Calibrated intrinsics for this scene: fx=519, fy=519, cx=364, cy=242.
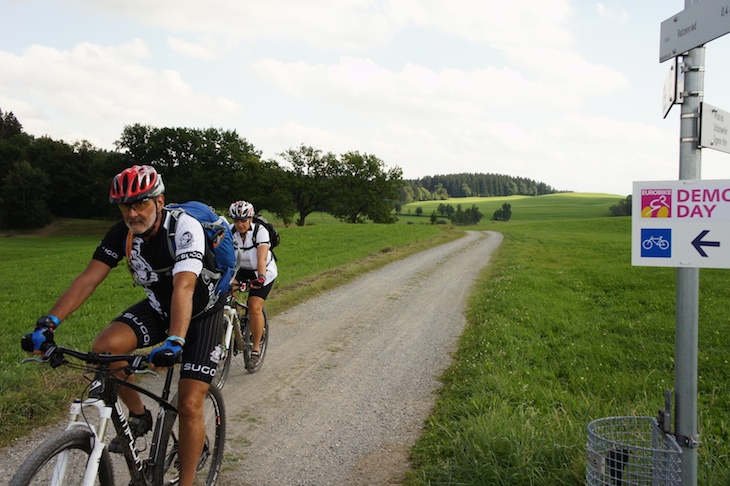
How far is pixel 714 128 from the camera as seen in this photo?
284 centimetres

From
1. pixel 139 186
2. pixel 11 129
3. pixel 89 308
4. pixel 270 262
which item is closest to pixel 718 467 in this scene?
pixel 139 186

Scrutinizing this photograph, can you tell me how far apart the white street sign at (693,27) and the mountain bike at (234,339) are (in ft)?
16.3

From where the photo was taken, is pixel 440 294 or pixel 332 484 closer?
pixel 332 484

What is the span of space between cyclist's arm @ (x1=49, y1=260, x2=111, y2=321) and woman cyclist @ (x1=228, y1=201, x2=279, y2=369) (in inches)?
122

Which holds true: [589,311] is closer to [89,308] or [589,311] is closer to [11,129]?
[89,308]

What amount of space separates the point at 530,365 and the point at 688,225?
4805 millimetres

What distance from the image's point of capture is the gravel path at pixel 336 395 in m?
4.43

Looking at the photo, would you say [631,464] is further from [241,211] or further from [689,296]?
[241,211]

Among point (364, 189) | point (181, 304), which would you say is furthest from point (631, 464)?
point (364, 189)

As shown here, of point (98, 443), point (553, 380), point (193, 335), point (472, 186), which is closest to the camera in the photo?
point (98, 443)

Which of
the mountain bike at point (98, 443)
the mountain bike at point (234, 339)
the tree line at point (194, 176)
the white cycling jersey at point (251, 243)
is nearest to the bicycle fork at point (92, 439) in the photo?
the mountain bike at point (98, 443)

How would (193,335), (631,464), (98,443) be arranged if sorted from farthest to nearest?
1. (193,335)
2. (631,464)
3. (98,443)

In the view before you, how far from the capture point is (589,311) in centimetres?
1179

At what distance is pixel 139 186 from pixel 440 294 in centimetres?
1125
